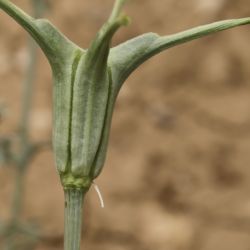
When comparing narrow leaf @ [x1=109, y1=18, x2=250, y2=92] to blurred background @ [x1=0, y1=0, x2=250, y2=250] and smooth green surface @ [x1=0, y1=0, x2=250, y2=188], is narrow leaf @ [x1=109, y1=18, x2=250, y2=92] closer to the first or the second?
smooth green surface @ [x1=0, y1=0, x2=250, y2=188]

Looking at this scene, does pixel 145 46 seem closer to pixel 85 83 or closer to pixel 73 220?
pixel 85 83

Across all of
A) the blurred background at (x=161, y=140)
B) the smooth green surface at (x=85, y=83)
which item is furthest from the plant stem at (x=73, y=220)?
the blurred background at (x=161, y=140)

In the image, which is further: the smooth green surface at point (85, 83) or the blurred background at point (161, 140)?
the blurred background at point (161, 140)

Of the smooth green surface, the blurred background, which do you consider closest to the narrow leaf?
the smooth green surface

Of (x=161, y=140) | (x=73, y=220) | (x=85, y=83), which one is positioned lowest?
(x=73, y=220)

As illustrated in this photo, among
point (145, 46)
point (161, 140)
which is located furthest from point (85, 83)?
point (161, 140)

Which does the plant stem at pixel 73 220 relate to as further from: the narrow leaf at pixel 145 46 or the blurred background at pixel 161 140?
the blurred background at pixel 161 140

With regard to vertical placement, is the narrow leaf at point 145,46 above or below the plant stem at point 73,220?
above
